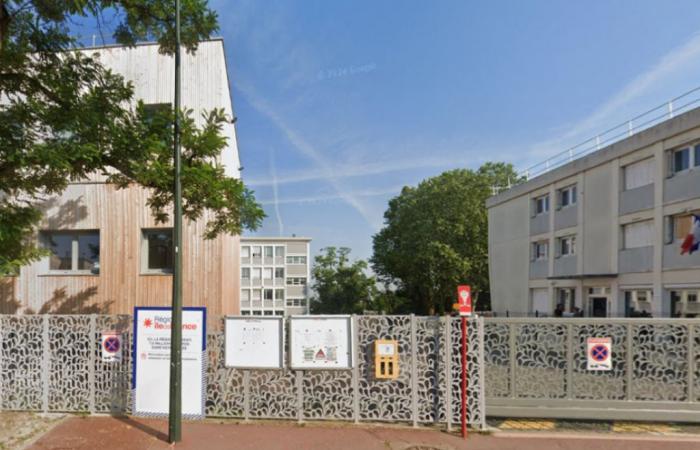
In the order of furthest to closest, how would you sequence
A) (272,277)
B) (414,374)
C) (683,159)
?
(272,277)
(683,159)
(414,374)

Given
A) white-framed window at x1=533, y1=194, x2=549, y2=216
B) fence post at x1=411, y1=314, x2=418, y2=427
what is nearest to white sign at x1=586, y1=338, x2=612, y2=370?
fence post at x1=411, y1=314, x2=418, y2=427

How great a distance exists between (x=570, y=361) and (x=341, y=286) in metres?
39.2

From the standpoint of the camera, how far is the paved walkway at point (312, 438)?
598cm

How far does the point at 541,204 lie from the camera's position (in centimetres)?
2394

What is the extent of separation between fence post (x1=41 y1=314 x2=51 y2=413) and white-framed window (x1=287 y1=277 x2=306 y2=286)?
5050 centimetres

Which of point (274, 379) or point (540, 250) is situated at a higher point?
point (540, 250)

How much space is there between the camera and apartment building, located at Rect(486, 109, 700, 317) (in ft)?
47.7

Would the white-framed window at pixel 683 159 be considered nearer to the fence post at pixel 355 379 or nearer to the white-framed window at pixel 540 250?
the white-framed window at pixel 540 250

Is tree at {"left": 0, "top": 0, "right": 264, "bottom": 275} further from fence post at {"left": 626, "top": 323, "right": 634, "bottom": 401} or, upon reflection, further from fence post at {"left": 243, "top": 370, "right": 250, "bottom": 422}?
fence post at {"left": 626, "top": 323, "right": 634, "bottom": 401}

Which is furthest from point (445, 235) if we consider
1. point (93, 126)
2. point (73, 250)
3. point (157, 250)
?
point (93, 126)

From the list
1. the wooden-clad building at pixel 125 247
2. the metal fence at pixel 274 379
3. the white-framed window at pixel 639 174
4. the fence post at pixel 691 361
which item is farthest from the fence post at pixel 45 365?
the white-framed window at pixel 639 174

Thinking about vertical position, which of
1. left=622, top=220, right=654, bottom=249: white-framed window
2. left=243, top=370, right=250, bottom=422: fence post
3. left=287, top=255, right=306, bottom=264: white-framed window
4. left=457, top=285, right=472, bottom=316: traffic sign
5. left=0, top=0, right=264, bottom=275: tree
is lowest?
left=287, top=255, right=306, bottom=264: white-framed window

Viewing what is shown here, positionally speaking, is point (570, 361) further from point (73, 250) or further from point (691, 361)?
point (73, 250)

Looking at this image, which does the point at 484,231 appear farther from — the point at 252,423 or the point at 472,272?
the point at 252,423
